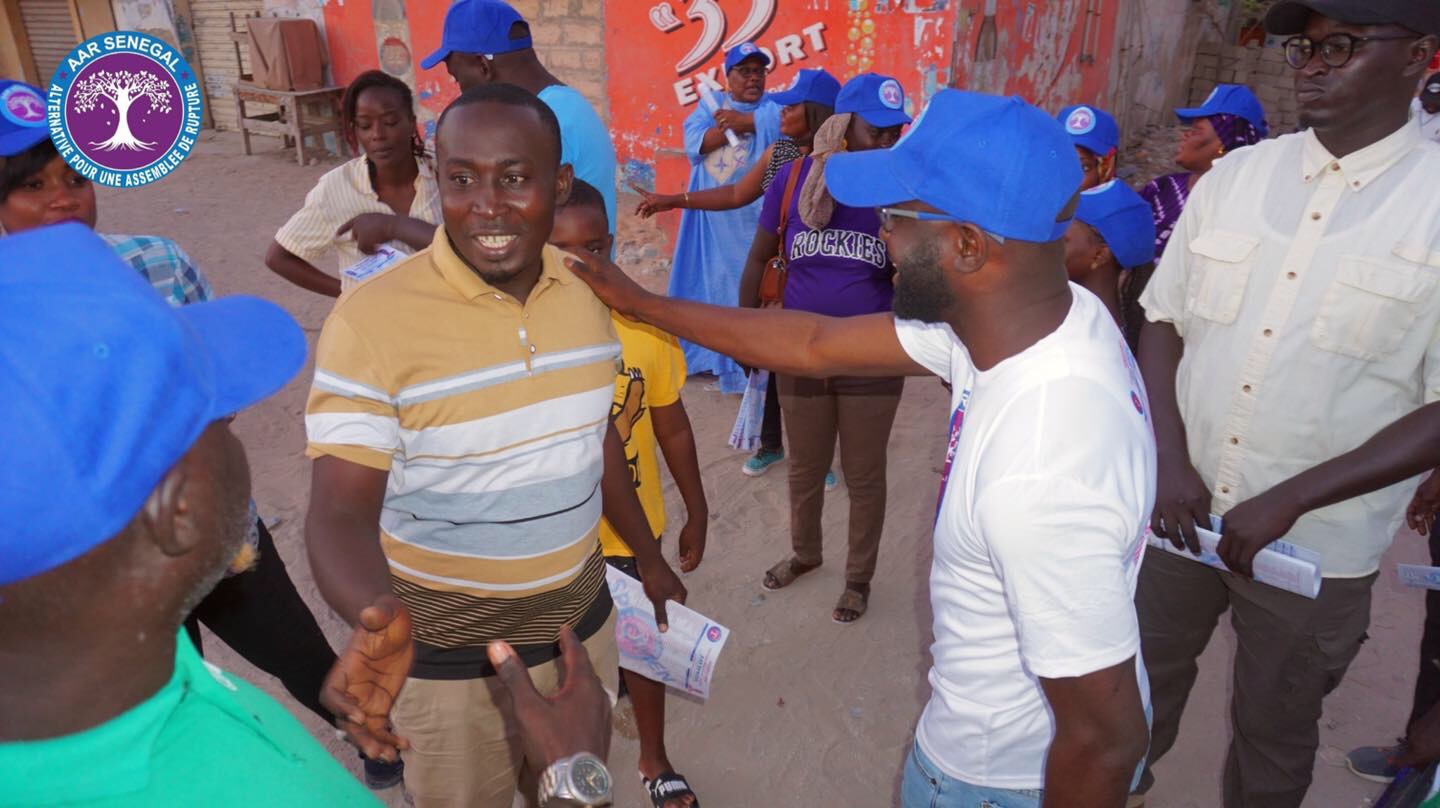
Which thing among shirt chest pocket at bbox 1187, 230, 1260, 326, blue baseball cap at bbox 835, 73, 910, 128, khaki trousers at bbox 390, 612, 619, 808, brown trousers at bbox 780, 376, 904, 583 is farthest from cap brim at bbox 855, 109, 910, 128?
khaki trousers at bbox 390, 612, 619, 808

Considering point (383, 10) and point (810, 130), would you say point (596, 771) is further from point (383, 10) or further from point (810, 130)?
point (383, 10)

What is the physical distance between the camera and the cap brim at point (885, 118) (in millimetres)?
3877

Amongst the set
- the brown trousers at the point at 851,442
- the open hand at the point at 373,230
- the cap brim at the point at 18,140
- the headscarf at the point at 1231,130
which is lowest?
the brown trousers at the point at 851,442

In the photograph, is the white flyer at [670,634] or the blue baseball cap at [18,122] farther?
the white flyer at [670,634]

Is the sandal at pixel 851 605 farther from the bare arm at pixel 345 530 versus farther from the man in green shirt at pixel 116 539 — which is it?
the man in green shirt at pixel 116 539

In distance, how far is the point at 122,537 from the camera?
920mm

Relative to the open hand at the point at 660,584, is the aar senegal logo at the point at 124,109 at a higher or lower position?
higher

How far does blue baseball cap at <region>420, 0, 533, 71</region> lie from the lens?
11.6 feet

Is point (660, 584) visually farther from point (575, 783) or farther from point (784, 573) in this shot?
point (784, 573)

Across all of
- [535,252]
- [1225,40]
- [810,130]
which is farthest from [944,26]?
[1225,40]

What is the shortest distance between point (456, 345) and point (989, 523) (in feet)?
3.63

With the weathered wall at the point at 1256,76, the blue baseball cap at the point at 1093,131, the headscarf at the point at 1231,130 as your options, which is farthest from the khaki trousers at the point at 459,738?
the weathered wall at the point at 1256,76

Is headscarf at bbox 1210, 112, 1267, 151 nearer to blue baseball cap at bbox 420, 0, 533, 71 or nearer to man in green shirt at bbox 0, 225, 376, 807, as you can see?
blue baseball cap at bbox 420, 0, 533, 71

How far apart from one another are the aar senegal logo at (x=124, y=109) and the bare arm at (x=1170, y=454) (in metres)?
2.64
